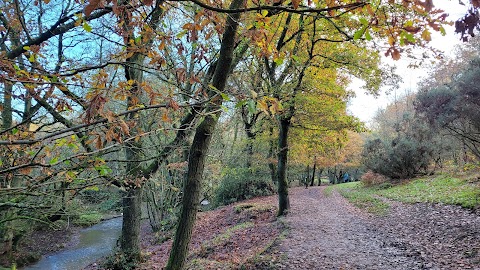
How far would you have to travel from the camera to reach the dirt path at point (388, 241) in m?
5.70

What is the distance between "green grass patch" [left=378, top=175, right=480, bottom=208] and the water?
470 inches

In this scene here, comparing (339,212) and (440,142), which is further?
(440,142)

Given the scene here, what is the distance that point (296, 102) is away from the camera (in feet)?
31.5

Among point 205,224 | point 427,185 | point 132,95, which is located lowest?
point 205,224

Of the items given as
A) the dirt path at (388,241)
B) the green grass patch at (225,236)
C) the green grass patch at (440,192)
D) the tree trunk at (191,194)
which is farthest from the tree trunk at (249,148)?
the tree trunk at (191,194)

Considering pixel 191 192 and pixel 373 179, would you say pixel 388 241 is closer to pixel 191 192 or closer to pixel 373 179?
pixel 191 192

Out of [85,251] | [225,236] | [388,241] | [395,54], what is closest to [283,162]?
[225,236]

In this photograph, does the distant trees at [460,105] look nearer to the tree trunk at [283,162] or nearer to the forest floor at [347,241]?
the forest floor at [347,241]

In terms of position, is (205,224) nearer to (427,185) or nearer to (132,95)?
(427,185)

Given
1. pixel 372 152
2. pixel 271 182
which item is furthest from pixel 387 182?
pixel 271 182

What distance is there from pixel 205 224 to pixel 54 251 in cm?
703

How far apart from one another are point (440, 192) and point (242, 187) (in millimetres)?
10208

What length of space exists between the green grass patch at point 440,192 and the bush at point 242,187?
21.2 feet

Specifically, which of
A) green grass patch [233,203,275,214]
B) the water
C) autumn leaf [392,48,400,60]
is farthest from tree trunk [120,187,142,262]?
autumn leaf [392,48,400,60]
